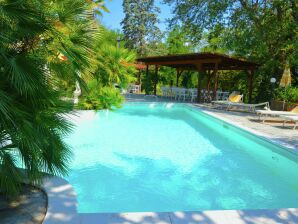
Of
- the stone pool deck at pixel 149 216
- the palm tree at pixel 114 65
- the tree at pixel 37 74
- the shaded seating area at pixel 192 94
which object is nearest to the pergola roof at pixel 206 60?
the shaded seating area at pixel 192 94

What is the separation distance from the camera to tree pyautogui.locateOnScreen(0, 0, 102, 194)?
7.75 ft

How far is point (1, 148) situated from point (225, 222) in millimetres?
2167

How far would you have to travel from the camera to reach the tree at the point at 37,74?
2363 millimetres

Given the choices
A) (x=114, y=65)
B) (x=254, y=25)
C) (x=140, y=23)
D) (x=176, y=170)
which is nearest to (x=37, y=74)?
(x=176, y=170)

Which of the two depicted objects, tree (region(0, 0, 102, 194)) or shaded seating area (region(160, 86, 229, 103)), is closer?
tree (region(0, 0, 102, 194))

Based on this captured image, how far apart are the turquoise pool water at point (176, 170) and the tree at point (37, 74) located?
4.68ft

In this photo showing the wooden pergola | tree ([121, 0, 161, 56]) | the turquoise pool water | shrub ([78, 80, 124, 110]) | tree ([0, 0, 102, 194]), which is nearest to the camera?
tree ([0, 0, 102, 194])

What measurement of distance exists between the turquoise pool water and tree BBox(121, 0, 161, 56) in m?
37.6

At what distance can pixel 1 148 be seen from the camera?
255 centimetres

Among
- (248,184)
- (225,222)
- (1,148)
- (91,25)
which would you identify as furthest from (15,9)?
(248,184)

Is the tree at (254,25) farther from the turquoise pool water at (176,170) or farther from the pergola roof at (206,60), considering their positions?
the turquoise pool water at (176,170)

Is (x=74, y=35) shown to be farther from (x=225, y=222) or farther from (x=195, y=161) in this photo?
(x=195, y=161)

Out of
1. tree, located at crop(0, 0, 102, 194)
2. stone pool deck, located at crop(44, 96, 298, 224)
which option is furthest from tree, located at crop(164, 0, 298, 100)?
tree, located at crop(0, 0, 102, 194)

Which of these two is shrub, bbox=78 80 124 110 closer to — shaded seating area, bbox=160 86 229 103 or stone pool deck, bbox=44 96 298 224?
stone pool deck, bbox=44 96 298 224
